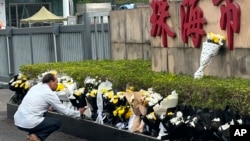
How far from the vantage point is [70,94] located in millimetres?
11977

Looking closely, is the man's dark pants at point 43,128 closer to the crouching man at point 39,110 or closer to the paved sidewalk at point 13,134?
the crouching man at point 39,110

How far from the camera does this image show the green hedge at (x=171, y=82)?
8.41 meters

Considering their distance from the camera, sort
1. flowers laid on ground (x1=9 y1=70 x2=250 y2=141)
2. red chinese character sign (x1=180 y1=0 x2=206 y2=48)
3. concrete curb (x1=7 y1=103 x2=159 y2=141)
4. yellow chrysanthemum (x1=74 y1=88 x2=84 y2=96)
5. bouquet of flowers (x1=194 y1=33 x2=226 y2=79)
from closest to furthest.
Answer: flowers laid on ground (x1=9 y1=70 x2=250 y2=141) < bouquet of flowers (x1=194 y1=33 x2=226 y2=79) < concrete curb (x1=7 y1=103 x2=159 y2=141) < red chinese character sign (x1=180 y1=0 x2=206 y2=48) < yellow chrysanthemum (x1=74 y1=88 x2=84 y2=96)

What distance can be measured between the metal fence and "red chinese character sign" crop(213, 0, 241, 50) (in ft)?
22.0

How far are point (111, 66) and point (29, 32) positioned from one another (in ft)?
22.0

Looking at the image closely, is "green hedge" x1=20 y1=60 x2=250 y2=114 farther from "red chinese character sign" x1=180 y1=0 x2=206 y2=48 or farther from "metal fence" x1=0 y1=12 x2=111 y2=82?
"metal fence" x1=0 y1=12 x2=111 y2=82

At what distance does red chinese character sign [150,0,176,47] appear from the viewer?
438 inches

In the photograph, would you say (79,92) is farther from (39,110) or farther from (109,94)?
(39,110)

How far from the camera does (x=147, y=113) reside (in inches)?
382


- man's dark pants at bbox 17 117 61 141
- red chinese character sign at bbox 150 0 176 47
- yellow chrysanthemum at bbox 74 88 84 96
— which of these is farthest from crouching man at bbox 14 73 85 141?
red chinese character sign at bbox 150 0 176 47

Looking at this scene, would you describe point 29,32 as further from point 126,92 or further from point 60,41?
point 126,92

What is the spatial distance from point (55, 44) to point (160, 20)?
6.83 meters

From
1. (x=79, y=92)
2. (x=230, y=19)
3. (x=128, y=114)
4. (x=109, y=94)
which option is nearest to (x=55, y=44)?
(x=79, y=92)

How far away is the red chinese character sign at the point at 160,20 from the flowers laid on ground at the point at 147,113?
1.17 m
